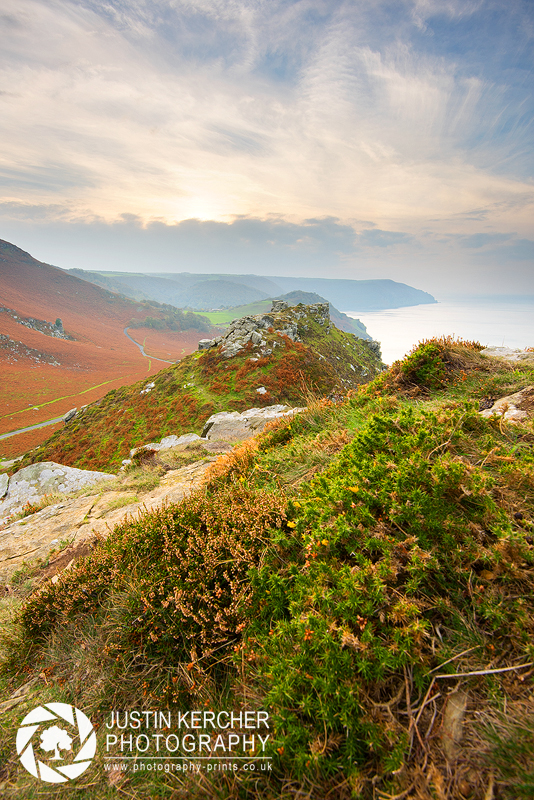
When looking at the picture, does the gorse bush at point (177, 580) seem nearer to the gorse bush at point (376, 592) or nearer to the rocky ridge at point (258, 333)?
the gorse bush at point (376, 592)

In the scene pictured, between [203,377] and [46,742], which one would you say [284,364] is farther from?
[46,742]

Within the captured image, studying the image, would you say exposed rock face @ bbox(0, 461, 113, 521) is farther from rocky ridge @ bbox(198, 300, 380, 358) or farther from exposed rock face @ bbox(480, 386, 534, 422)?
rocky ridge @ bbox(198, 300, 380, 358)

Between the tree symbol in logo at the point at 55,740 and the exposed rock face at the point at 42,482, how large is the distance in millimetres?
18917

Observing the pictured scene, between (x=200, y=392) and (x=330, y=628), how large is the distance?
36.4 meters

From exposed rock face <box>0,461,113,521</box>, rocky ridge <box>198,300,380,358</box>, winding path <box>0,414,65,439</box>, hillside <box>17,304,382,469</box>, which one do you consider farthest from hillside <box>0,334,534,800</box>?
winding path <box>0,414,65,439</box>

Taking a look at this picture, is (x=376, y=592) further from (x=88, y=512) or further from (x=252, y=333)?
(x=252, y=333)

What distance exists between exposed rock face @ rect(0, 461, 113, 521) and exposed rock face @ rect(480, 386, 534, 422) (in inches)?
823

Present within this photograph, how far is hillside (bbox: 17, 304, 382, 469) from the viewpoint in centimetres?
3297

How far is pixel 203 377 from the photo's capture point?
4138 cm

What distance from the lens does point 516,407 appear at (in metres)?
4.63

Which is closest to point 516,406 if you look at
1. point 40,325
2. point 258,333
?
point 258,333

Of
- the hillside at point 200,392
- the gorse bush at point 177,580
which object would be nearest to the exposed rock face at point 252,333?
the hillside at point 200,392

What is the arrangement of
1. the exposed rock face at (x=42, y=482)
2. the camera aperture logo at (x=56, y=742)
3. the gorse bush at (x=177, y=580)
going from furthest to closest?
the exposed rock face at (x=42, y=482), the gorse bush at (x=177, y=580), the camera aperture logo at (x=56, y=742)

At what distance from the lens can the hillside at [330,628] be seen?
181 cm
